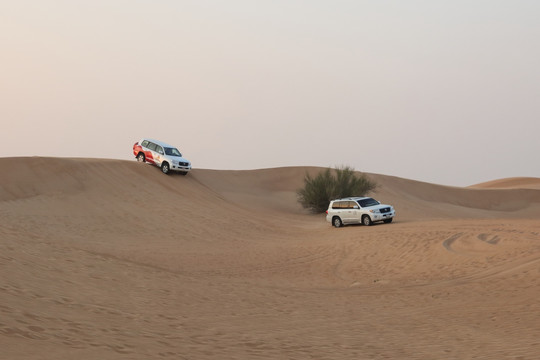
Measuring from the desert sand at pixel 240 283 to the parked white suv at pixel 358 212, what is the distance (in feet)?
3.75

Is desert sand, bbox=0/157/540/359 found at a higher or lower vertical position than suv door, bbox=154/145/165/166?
lower

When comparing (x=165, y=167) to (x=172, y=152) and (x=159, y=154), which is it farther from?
(x=172, y=152)

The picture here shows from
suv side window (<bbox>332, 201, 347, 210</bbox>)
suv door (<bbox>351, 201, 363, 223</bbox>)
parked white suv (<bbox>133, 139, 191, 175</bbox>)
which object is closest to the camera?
suv door (<bbox>351, 201, 363, 223</bbox>)

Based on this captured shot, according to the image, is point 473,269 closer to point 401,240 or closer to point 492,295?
point 492,295

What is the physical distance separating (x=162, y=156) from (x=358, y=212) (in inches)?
645

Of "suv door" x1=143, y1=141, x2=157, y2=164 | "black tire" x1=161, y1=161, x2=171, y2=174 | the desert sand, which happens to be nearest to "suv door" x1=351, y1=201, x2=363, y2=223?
the desert sand

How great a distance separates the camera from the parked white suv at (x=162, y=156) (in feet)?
136

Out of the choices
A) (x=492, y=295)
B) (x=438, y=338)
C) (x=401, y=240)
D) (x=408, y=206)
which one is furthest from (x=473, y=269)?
(x=408, y=206)

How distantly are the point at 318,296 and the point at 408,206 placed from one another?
3364cm

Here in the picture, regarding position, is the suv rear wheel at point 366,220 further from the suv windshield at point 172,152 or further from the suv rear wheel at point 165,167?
the suv windshield at point 172,152

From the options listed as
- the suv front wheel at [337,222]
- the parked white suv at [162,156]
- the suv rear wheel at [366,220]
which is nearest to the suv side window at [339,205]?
the suv front wheel at [337,222]

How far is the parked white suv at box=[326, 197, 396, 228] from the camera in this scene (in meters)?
30.3

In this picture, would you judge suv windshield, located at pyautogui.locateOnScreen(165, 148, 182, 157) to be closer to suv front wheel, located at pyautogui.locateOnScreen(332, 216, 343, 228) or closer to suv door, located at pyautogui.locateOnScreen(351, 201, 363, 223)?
suv front wheel, located at pyautogui.locateOnScreen(332, 216, 343, 228)

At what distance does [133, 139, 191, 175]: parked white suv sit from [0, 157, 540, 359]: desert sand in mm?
3990
